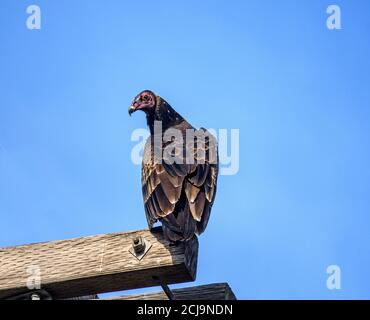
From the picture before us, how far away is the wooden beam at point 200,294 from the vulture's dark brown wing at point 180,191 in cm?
29

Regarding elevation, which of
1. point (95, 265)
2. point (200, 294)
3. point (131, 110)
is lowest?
point (200, 294)

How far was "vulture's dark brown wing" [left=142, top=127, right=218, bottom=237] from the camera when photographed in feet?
17.3

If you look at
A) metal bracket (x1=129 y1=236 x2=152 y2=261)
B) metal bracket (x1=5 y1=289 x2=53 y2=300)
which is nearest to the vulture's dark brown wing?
metal bracket (x1=129 y1=236 x2=152 y2=261)

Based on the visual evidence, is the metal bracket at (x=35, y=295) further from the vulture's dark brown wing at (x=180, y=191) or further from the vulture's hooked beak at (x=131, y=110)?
the vulture's hooked beak at (x=131, y=110)

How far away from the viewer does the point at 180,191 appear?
18.1ft

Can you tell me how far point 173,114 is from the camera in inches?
350

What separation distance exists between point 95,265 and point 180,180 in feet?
3.75

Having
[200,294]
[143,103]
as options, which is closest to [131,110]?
[143,103]

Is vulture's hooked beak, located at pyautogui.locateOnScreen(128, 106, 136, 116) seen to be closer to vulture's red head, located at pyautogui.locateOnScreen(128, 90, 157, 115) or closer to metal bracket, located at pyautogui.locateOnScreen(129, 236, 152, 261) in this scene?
vulture's red head, located at pyautogui.locateOnScreen(128, 90, 157, 115)

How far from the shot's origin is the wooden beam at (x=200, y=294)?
4.78m

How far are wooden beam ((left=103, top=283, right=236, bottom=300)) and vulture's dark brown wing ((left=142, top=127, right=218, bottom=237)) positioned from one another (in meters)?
0.29

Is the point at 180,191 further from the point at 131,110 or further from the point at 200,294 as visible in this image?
the point at 131,110
